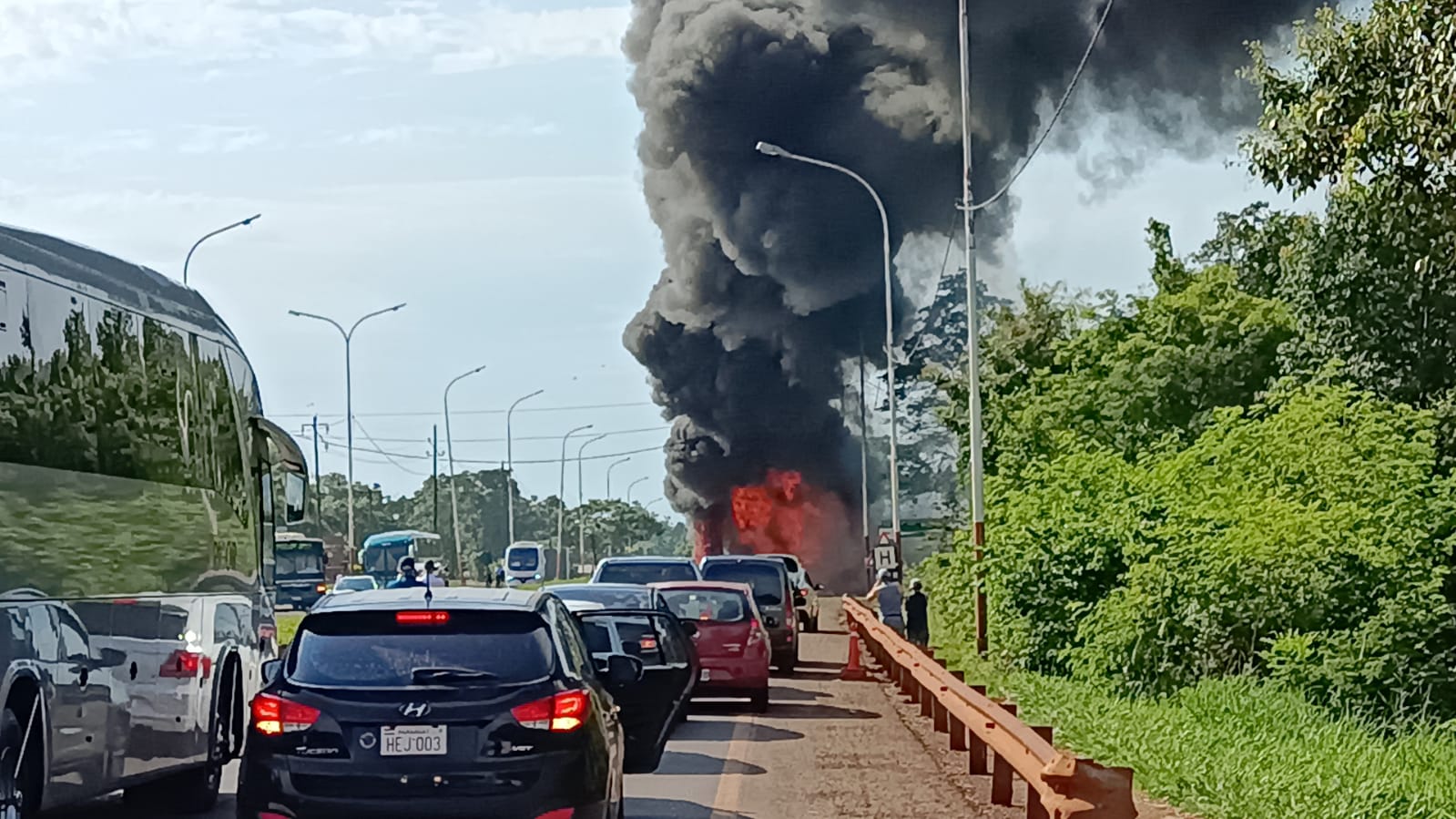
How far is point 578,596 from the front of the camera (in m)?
21.3

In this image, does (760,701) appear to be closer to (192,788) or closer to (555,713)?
(192,788)

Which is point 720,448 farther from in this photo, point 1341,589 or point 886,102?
Answer: point 1341,589

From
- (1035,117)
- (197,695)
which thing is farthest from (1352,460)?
(1035,117)

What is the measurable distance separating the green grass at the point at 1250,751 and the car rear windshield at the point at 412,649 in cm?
420

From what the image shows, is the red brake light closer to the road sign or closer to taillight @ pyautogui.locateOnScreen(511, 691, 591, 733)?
taillight @ pyautogui.locateOnScreen(511, 691, 591, 733)

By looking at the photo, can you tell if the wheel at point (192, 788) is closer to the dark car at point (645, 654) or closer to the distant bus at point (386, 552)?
the dark car at point (645, 654)

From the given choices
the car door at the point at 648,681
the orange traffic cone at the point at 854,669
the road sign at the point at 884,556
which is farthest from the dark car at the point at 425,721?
the road sign at the point at 884,556

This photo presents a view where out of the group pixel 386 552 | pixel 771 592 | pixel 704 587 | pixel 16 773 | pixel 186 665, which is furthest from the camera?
pixel 386 552

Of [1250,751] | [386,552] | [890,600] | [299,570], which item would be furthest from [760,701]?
[386,552]

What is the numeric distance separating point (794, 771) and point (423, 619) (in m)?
6.58

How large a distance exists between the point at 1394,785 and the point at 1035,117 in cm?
4351

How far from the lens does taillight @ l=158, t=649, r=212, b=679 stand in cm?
1346

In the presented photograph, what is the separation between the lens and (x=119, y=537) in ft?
40.9

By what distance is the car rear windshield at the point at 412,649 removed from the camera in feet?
33.1
